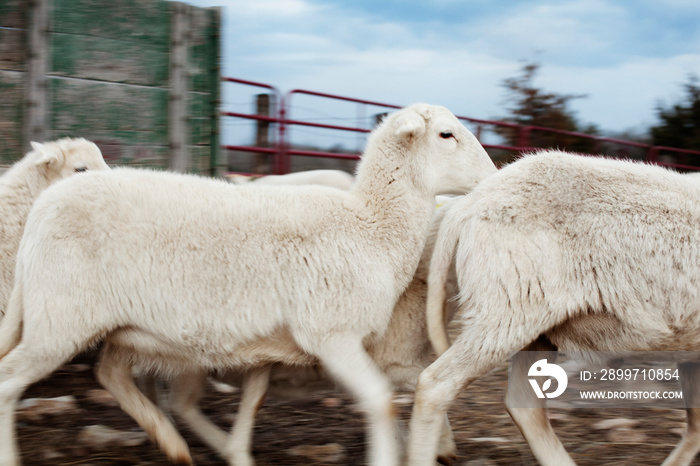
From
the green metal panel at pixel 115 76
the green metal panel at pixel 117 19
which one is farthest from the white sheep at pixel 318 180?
the green metal panel at pixel 117 19

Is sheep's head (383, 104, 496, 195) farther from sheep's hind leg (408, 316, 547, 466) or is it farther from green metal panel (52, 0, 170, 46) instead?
green metal panel (52, 0, 170, 46)

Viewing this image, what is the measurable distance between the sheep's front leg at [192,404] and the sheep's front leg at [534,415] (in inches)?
52.5

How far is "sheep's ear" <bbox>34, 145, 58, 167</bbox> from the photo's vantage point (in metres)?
3.46

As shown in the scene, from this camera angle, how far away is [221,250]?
9.14ft

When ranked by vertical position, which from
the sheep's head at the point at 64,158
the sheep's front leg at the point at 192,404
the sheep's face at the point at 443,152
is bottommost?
the sheep's front leg at the point at 192,404

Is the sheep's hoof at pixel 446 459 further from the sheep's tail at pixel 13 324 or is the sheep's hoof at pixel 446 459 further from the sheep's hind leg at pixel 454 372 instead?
the sheep's tail at pixel 13 324

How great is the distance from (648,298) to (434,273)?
0.86m

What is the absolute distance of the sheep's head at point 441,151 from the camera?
10.4 ft

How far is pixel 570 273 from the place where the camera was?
2797 millimetres

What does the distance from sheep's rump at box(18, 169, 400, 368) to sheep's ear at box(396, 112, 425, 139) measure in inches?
22.3

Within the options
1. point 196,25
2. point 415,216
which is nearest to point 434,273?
point 415,216

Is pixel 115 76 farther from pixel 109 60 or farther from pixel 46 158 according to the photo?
pixel 46 158

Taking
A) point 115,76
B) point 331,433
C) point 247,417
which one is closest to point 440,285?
point 247,417

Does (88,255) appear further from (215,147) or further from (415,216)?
(215,147)
